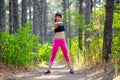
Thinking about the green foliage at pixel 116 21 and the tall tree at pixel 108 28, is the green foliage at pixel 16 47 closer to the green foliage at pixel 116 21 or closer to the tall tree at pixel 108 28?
the tall tree at pixel 108 28

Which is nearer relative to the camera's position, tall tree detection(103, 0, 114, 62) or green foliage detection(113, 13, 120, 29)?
tall tree detection(103, 0, 114, 62)

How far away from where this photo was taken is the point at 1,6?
11656mm

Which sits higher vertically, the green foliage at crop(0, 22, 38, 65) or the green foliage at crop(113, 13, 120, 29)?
the green foliage at crop(113, 13, 120, 29)

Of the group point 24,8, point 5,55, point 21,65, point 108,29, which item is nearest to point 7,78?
point 5,55

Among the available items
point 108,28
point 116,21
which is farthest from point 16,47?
point 116,21

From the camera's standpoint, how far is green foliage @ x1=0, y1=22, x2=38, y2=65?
37.0 feet

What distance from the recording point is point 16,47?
11.6m

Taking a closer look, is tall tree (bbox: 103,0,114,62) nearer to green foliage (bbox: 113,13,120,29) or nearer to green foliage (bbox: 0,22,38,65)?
green foliage (bbox: 113,13,120,29)

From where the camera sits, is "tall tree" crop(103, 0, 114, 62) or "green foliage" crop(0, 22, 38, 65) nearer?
"tall tree" crop(103, 0, 114, 62)

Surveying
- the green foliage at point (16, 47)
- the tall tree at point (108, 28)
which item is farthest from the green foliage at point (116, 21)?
the green foliage at point (16, 47)

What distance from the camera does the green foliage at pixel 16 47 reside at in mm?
11273

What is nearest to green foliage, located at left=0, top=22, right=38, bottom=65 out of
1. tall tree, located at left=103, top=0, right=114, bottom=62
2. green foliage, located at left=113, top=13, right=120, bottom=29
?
tall tree, located at left=103, top=0, right=114, bottom=62

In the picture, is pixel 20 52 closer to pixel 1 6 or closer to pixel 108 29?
pixel 1 6

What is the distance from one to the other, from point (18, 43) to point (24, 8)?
8335mm
